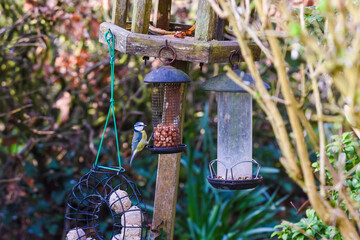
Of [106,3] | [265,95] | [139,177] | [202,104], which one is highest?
[106,3]

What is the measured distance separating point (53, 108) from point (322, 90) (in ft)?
9.11

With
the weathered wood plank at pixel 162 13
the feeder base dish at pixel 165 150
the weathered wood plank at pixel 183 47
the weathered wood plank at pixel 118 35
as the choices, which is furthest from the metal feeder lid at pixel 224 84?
the weathered wood plank at pixel 162 13

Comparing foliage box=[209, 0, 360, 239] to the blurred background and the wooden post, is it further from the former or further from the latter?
the blurred background

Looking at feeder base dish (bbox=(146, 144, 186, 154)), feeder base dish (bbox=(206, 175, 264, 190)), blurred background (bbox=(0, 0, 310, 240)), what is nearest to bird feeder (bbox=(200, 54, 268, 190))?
feeder base dish (bbox=(206, 175, 264, 190))

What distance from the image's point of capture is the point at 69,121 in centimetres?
448

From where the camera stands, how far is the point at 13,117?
4164mm

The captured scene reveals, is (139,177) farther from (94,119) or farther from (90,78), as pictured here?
(90,78)

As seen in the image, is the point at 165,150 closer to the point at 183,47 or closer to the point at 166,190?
the point at 166,190

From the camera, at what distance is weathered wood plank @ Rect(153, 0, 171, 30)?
271 centimetres

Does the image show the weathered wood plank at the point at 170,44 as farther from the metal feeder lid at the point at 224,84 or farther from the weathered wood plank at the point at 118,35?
the metal feeder lid at the point at 224,84

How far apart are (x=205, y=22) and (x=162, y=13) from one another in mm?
589

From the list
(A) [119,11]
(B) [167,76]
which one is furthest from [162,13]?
(B) [167,76]

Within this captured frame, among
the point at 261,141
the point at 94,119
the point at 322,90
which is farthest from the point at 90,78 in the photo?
the point at 322,90

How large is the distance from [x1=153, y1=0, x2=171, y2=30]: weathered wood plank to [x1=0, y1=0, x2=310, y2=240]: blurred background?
1438mm
